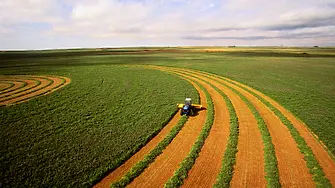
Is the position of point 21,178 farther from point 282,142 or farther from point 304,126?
point 304,126

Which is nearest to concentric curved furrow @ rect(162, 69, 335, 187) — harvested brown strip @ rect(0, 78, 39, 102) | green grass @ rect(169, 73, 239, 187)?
green grass @ rect(169, 73, 239, 187)

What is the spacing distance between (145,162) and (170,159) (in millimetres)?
1833

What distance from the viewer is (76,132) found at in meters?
19.6

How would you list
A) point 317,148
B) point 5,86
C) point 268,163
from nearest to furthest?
→ point 268,163, point 317,148, point 5,86

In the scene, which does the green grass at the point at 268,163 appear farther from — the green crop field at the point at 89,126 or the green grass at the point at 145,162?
the green grass at the point at 145,162

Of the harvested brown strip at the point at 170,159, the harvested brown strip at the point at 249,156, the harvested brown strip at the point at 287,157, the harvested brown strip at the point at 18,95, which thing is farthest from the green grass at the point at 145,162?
the harvested brown strip at the point at 18,95

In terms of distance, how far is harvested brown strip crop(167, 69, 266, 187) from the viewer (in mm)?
13289

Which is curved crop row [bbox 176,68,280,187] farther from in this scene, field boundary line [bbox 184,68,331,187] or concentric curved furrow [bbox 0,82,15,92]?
concentric curved furrow [bbox 0,82,15,92]

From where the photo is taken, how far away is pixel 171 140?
18719 millimetres

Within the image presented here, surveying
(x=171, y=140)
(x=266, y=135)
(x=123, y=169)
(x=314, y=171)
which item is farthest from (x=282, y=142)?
(x=123, y=169)

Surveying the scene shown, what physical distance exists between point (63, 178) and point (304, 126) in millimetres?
21569

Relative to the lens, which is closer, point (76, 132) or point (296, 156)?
point (296, 156)

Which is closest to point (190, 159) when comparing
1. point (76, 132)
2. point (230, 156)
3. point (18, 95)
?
point (230, 156)

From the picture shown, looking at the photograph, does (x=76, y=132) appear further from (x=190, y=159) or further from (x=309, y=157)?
(x=309, y=157)
